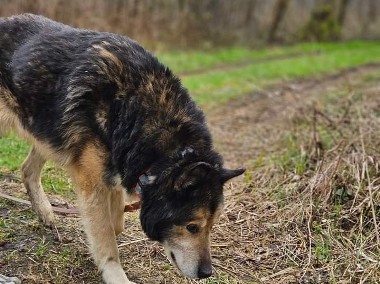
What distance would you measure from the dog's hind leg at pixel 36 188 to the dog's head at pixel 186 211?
1327 mm

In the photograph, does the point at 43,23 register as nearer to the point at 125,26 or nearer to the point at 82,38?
the point at 82,38

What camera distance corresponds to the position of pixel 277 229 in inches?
213

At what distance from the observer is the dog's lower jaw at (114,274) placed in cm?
436

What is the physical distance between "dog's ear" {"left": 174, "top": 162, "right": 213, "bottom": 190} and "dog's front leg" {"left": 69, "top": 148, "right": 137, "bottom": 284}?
2.29 feet

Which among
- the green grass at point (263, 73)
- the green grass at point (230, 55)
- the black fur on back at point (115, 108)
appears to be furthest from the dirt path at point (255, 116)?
the black fur on back at point (115, 108)

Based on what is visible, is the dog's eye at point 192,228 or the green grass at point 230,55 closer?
the dog's eye at point 192,228

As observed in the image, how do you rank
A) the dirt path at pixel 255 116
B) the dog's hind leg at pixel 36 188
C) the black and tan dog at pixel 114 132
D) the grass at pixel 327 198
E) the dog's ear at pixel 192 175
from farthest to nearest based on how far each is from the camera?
the dirt path at pixel 255 116 → the dog's hind leg at pixel 36 188 → the grass at pixel 327 198 → the black and tan dog at pixel 114 132 → the dog's ear at pixel 192 175

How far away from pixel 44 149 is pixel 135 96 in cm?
93

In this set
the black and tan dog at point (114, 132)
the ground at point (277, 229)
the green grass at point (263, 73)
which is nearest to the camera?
the black and tan dog at point (114, 132)

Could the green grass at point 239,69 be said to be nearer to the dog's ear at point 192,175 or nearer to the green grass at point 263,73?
the green grass at point 263,73

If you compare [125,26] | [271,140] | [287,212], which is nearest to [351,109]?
[271,140]

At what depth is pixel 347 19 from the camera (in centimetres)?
2545

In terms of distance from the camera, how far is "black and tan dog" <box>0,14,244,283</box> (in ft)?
13.4

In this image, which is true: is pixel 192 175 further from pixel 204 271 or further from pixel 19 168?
pixel 19 168
